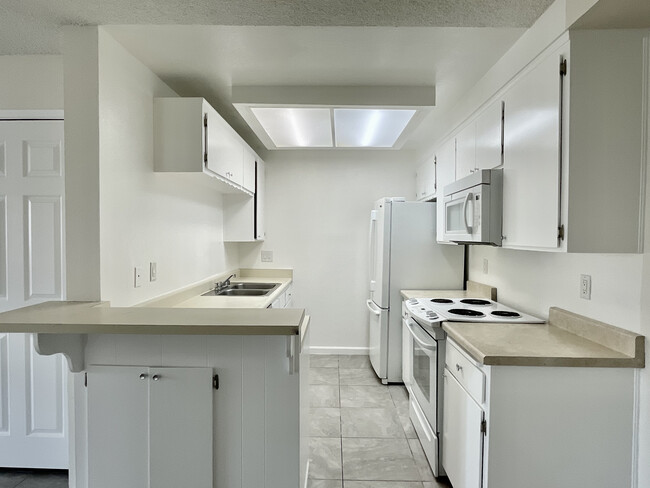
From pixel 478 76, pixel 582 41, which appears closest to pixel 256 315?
pixel 582 41

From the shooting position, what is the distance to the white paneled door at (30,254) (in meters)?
1.96

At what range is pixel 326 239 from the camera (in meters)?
4.06

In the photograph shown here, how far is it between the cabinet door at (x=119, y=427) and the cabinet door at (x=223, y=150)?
4.27 ft

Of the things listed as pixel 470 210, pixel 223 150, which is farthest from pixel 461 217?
pixel 223 150

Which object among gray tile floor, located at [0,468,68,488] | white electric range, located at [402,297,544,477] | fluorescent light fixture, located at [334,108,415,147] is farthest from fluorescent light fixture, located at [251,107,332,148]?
gray tile floor, located at [0,468,68,488]

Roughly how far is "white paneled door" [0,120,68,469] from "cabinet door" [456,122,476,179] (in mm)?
2562

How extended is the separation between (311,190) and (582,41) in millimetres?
2943

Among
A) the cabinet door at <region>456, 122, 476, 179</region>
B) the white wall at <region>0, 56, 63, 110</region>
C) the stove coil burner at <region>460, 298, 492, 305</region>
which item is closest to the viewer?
the white wall at <region>0, 56, 63, 110</region>

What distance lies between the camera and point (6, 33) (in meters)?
1.65

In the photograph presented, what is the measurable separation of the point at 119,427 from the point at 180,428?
0.88 feet

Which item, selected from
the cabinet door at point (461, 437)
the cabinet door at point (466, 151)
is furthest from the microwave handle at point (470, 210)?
the cabinet door at point (461, 437)

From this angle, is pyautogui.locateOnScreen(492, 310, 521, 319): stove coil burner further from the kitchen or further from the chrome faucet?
the chrome faucet

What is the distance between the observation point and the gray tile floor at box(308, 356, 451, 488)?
79.1 inches

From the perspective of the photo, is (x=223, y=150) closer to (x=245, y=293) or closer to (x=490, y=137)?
(x=245, y=293)
